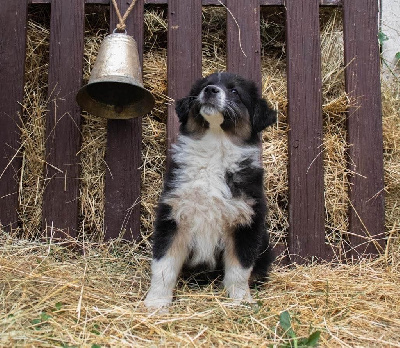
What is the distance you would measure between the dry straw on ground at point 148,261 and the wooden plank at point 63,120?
0.13m

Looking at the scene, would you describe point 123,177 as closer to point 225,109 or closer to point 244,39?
point 225,109

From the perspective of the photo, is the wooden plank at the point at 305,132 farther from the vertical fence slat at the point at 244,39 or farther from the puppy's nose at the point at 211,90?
the puppy's nose at the point at 211,90

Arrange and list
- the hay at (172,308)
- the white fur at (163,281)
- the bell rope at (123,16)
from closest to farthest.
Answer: the hay at (172,308) → the white fur at (163,281) → the bell rope at (123,16)

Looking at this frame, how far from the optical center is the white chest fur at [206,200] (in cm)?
286

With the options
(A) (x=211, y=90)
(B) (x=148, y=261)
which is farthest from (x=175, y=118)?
(B) (x=148, y=261)

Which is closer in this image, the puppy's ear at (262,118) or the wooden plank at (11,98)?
the puppy's ear at (262,118)

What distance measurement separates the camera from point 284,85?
415 cm

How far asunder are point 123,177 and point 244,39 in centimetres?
148

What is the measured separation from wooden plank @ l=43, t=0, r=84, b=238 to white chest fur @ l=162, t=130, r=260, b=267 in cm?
104

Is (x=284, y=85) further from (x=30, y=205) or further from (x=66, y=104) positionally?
(x=30, y=205)

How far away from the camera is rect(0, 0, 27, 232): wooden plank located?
3590 millimetres

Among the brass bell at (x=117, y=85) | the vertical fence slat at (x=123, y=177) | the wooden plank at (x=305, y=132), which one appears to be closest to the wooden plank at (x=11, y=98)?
the brass bell at (x=117, y=85)

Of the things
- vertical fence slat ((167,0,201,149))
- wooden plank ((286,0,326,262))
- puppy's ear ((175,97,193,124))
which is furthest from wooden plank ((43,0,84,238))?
wooden plank ((286,0,326,262))

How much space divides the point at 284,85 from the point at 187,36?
39.2 inches
